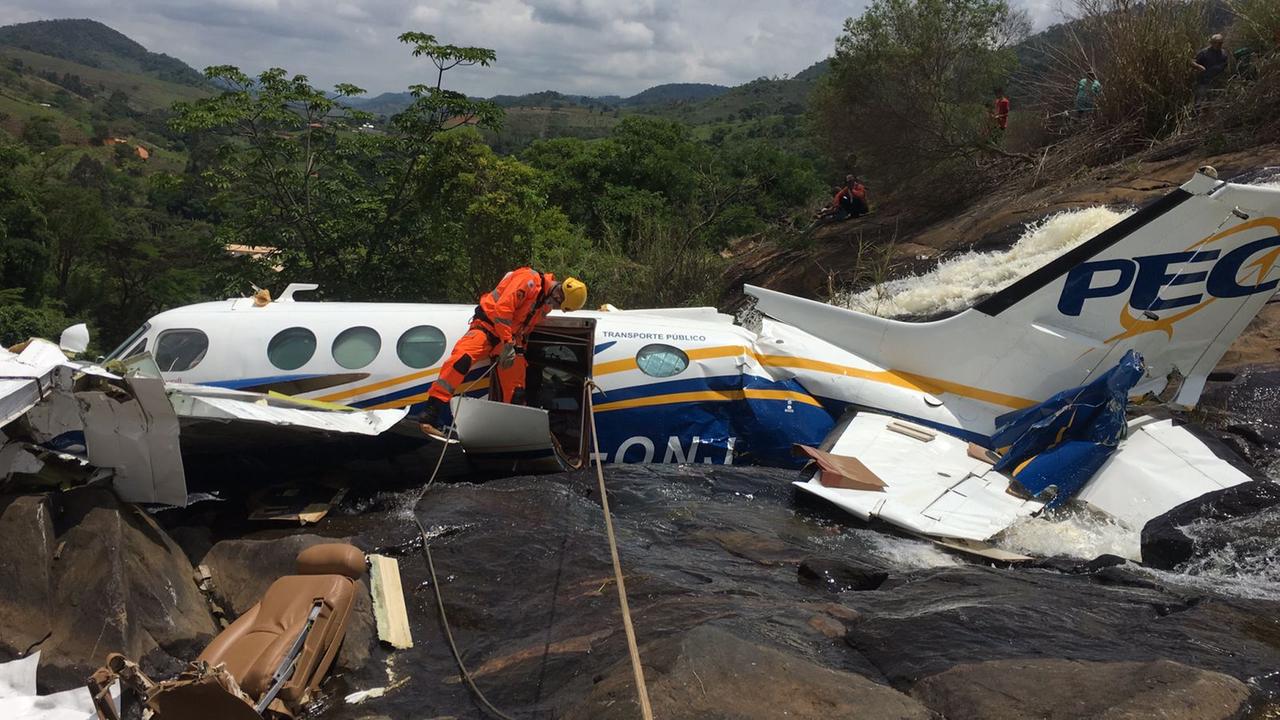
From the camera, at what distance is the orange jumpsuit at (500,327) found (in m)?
8.59

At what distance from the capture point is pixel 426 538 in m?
7.15

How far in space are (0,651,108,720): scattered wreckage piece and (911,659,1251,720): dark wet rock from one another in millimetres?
4439

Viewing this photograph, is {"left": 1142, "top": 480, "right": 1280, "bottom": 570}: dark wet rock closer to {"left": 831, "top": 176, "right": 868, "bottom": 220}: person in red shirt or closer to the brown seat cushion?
the brown seat cushion

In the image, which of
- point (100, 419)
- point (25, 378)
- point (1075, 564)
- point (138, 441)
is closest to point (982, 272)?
point (1075, 564)

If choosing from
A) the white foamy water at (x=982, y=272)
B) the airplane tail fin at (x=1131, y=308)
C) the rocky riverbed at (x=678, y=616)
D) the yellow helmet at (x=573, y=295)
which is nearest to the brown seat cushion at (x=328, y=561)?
the rocky riverbed at (x=678, y=616)

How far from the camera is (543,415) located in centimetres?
868

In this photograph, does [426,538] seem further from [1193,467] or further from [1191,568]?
[1193,467]

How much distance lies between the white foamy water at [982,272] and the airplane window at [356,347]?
9.63 m

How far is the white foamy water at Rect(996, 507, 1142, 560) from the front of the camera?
7.73 m

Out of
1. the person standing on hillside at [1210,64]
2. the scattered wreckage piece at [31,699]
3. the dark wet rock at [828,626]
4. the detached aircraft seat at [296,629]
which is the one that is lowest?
the scattered wreckage piece at [31,699]

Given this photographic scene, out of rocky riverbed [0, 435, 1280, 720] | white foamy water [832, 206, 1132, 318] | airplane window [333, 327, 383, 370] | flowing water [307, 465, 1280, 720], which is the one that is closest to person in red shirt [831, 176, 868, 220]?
white foamy water [832, 206, 1132, 318]

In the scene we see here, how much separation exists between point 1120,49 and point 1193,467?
46.4ft

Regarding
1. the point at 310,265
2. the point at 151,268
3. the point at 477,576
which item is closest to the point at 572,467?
the point at 477,576

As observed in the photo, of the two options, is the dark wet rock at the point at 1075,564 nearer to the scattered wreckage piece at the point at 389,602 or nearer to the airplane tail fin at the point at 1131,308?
the airplane tail fin at the point at 1131,308
